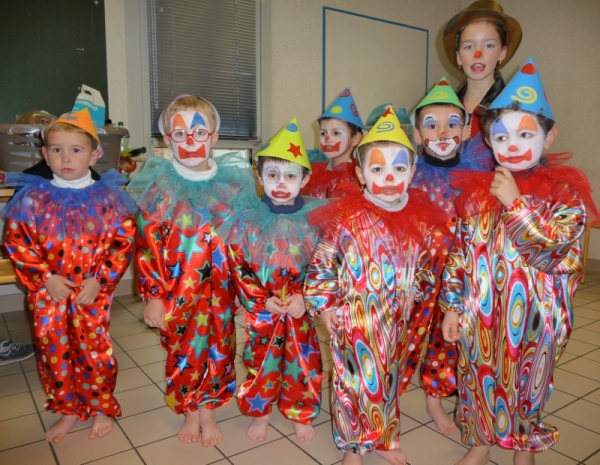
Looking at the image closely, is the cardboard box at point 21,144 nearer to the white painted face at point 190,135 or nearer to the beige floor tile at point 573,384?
the white painted face at point 190,135

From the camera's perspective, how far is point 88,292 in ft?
5.74

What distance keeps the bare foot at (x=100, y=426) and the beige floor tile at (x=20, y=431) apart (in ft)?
0.70

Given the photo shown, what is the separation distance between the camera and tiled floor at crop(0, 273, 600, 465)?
5.79 feet

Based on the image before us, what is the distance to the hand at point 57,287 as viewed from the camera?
171 cm

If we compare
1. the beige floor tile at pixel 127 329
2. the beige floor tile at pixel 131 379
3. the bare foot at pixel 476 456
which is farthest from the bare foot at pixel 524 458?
the beige floor tile at pixel 127 329

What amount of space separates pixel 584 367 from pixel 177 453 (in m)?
2.18

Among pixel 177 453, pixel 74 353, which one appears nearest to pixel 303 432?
pixel 177 453

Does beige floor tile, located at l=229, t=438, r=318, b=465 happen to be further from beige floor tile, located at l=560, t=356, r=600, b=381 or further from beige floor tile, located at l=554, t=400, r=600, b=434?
beige floor tile, located at l=560, t=356, r=600, b=381

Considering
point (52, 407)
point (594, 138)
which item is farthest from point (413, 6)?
point (52, 407)

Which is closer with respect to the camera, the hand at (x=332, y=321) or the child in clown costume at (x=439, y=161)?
the hand at (x=332, y=321)

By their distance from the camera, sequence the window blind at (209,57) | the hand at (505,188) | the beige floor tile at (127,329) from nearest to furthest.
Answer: the hand at (505,188) → the beige floor tile at (127,329) → the window blind at (209,57)

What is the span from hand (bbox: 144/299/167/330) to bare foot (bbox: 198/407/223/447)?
0.45 meters

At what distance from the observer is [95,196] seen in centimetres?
179

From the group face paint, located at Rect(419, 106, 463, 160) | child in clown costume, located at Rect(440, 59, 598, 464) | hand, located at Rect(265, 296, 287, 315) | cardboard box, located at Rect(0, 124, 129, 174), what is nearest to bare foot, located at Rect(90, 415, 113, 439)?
hand, located at Rect(265, 296, 287, 315)
